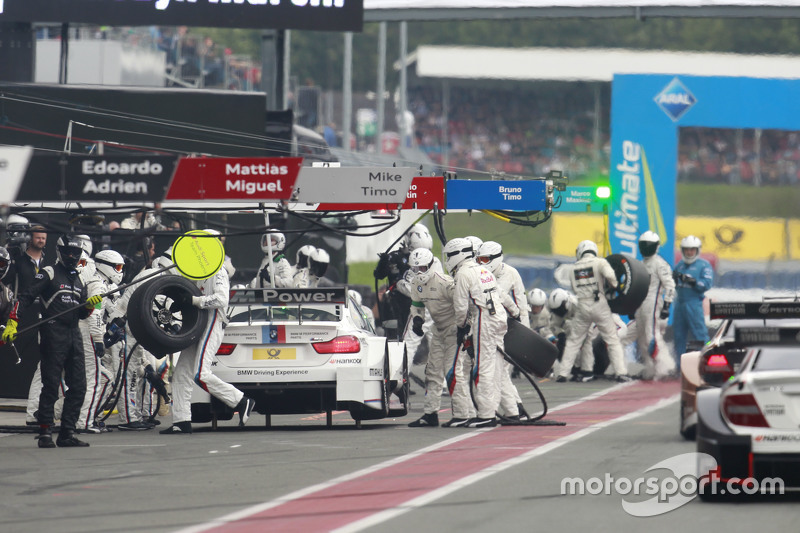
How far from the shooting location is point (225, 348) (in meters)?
14.1

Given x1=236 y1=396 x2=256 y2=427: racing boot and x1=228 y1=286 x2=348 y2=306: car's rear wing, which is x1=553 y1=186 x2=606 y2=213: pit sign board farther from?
x1=236 y1=396 x2=256 y2=427: racing boot

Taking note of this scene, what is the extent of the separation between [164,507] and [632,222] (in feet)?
60.1

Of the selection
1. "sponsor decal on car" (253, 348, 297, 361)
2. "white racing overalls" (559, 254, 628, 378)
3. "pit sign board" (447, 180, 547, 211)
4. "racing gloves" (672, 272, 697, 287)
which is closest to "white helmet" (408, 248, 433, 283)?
"pit sign board" (447, 180, 547, 211)

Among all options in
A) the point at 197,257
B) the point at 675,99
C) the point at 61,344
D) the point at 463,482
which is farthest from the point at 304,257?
the point at 675,99

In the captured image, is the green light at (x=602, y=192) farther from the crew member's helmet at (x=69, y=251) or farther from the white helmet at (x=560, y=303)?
the crew member's helmet at (x=69, y=251)

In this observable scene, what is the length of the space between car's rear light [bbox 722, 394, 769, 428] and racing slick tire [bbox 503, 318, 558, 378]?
5786mm

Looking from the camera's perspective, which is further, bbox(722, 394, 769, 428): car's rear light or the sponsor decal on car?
the sponsor decal on car

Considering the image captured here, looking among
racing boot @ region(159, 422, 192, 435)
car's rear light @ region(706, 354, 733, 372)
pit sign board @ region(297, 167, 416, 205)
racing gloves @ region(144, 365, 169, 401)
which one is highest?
pit sign board @ region(297, 167, 416, 205)

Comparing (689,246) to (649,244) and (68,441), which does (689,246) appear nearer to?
(649,244)

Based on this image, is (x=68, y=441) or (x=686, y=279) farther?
(x=686, y=279)

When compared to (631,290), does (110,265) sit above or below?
above

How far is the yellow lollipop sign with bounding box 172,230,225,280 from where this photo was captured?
1397cm

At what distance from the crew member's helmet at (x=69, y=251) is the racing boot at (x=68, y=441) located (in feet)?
4.94

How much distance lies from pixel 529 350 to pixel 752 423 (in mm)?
5949
